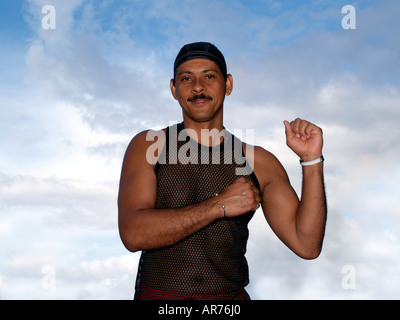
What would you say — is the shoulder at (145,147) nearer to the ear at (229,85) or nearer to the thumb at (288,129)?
the ear at (229,85)

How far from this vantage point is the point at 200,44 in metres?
5.59

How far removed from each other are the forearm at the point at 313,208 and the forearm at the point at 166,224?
44.6 inches

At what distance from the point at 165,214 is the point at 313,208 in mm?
1620

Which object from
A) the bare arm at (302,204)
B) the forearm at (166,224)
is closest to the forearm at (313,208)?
the bare arm at (302,204)

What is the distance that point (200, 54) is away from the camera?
18.0ft

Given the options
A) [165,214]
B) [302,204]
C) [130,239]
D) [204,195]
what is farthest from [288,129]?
[130,239]

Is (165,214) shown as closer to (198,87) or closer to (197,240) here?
(197,240)

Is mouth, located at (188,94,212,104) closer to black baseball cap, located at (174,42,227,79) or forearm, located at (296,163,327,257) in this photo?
black baseball cap, located at (174,42,227,79)

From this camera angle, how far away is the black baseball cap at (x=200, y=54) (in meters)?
5.50

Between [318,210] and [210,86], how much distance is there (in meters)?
1.81
